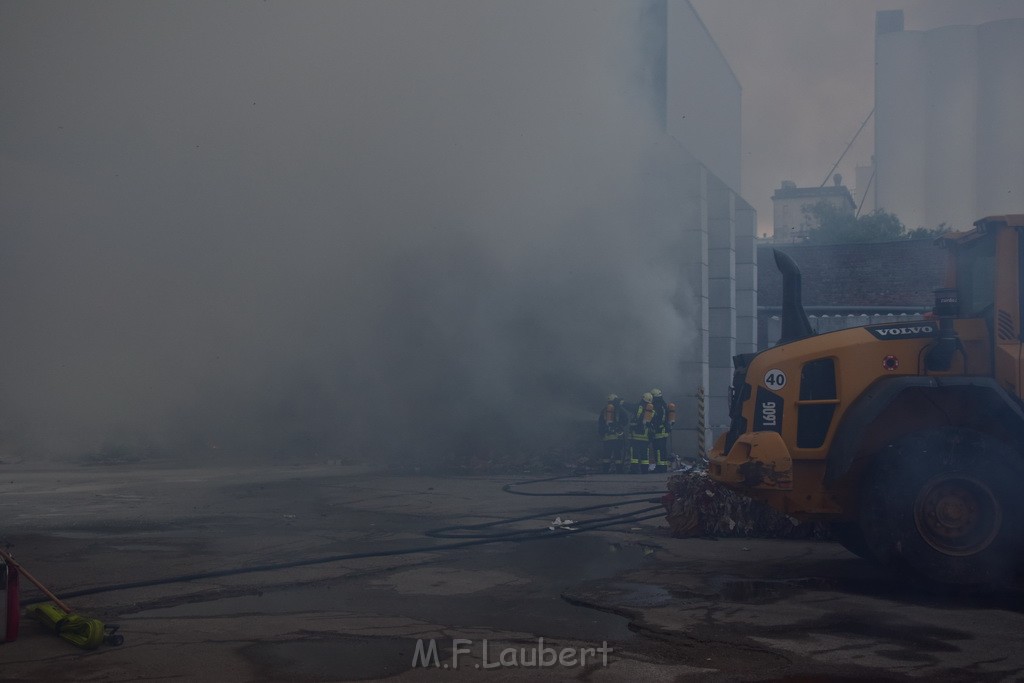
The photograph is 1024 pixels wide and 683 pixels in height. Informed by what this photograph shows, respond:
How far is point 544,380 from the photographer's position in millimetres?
17500

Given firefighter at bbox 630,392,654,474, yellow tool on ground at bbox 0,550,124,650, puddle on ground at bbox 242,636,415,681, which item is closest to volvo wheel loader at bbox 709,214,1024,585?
puddle on ground at bbox 242,636,415,681

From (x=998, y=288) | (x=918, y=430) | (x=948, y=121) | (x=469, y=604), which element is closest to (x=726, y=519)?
(x=918, y=430)

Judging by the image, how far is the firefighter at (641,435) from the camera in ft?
50.3

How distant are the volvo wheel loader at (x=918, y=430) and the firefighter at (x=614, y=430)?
943cm

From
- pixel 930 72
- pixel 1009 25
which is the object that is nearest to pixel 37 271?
pixel 1009 25

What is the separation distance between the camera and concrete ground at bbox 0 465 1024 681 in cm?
417

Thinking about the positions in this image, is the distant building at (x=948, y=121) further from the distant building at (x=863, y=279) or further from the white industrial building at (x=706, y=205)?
the white industrial building at (x=706, y=205)

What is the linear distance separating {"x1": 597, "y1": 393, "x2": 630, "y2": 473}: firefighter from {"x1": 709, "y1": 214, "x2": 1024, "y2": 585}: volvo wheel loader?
9434 millimetres

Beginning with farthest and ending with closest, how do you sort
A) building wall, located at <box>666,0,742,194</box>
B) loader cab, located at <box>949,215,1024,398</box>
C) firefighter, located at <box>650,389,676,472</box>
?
building wall, located at <box>666,0,742,194</box>
firefighter, located at <box>650,389,676,472</box>
loader cab, located at <box>949,215,1024,398</box>

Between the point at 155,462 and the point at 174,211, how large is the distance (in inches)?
282

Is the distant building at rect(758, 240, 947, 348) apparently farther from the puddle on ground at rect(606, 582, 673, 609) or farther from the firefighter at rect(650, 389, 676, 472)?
the puddle on ground at rect(606, 582, 673, 609)

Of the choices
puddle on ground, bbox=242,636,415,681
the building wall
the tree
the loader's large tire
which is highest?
the tree

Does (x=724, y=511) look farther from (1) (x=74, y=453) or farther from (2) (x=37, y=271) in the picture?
(1) (x=74, y=453)

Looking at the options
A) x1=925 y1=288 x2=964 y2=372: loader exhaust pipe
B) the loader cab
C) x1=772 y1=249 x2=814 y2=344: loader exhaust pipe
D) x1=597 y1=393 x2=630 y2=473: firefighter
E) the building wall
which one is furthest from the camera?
the building wall
